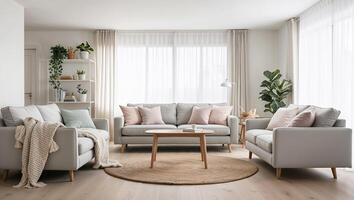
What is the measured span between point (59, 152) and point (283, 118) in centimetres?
304

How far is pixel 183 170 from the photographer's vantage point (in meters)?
4.62

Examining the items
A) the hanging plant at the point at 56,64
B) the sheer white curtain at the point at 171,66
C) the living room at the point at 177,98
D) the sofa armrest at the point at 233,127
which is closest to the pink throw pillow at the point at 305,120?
the living room at the point at 177,98

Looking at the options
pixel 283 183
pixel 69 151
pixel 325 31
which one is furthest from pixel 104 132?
pixel 325 31

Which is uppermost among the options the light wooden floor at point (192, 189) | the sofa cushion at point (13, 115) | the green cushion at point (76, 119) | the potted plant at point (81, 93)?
the potted plant at point (81, 93)

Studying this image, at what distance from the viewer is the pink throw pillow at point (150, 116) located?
662 centimetres

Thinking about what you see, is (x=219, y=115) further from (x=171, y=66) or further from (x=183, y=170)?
(x=183, y=170)

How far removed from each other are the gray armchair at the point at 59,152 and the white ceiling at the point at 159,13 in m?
2.54

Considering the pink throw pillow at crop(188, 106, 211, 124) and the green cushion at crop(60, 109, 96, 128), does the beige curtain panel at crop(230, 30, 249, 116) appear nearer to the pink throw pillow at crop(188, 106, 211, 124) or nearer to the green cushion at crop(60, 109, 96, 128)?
the pink throw pillow at crop(188, 106, 211, 124)

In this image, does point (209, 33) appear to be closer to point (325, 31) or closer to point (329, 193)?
point (325, 31)

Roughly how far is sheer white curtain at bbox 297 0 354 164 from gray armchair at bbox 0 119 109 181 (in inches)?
136

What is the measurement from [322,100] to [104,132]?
3397 mm

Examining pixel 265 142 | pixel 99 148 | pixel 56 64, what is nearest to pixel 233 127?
pixel 265 142

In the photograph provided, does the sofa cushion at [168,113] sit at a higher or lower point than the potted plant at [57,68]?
lower

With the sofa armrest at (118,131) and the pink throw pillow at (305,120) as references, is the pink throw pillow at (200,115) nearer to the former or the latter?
the sofa armrest at (118,131)
